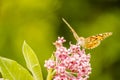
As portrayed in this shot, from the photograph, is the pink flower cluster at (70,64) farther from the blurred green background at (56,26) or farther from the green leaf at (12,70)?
the blurred green background at (56,26)

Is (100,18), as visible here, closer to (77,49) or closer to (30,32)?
(30,32)

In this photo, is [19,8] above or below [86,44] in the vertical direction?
Answer: above

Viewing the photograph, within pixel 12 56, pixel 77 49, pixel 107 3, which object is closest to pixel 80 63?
pixel 77 49

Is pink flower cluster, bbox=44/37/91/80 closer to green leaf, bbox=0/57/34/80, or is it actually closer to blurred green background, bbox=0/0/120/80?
green leaf, bbox=0/57/34/80

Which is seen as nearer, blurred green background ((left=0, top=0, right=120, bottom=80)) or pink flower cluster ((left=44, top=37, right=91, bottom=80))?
pink flower cluster ((left=44, top=37, right=91, bottom=80))

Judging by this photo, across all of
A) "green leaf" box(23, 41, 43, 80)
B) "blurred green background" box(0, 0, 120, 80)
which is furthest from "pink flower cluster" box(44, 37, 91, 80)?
"blurred green background" box(0, 0, 120, 80)

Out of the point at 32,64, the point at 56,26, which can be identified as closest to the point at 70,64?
the point at 32,64
